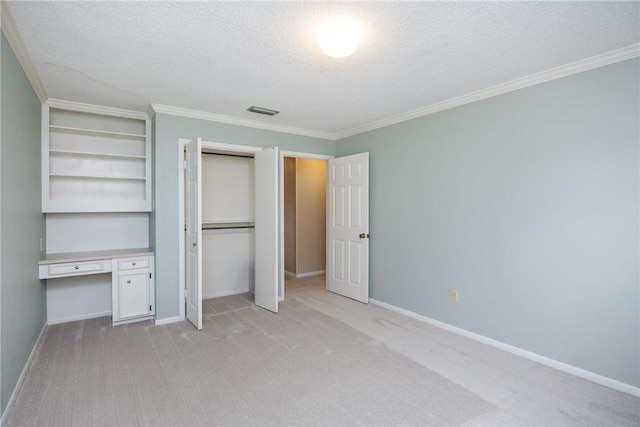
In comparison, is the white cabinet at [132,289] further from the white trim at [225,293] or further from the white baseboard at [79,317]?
the white trim at [225,293]

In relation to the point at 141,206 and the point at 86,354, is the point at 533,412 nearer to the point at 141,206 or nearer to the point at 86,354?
the point at 86,354

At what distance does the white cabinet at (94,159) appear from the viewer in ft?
11.2

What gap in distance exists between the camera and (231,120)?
4.04m

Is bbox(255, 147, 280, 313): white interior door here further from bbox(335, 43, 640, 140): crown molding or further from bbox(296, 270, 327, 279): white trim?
bbox(296, 270, 327, 279): white trim

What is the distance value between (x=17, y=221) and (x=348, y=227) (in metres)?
3.48

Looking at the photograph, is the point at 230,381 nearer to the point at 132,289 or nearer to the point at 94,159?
the point at 132,289

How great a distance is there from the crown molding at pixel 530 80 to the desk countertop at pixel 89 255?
3.37m

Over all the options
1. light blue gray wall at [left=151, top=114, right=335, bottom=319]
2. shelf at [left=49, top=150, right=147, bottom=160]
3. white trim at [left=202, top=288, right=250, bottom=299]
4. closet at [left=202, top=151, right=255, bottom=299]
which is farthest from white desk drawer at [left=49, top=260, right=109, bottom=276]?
white trim at [left=202, top=288, right=250, bottom=299]

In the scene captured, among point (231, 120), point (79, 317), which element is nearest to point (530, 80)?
point (231, 120)

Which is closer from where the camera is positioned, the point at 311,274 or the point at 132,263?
the point at 132,263

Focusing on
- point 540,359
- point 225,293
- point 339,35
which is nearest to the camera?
point 339,35

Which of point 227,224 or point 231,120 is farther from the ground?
point 231,120

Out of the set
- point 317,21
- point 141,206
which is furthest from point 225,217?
point 317,21

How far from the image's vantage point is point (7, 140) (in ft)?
6.95
